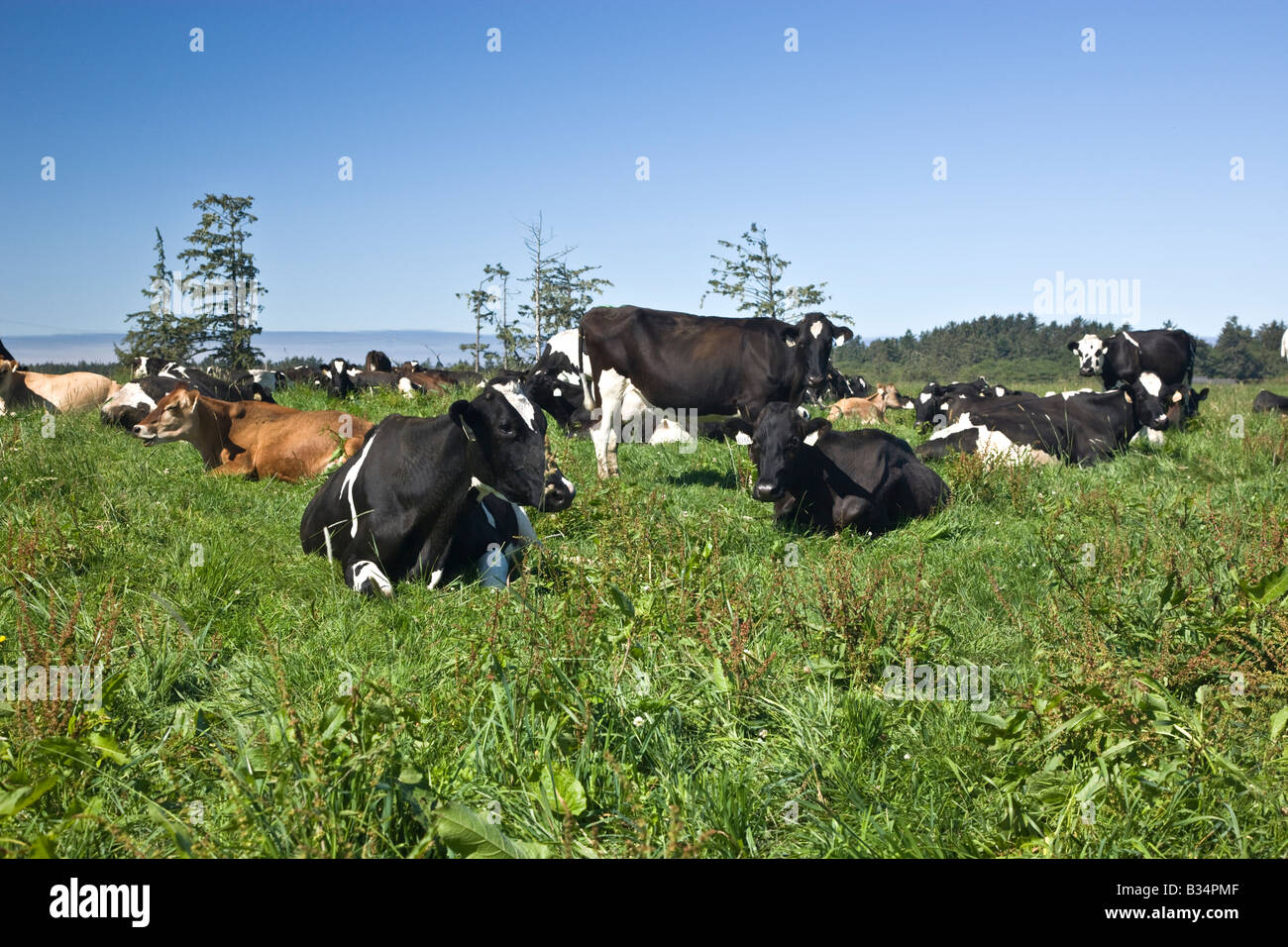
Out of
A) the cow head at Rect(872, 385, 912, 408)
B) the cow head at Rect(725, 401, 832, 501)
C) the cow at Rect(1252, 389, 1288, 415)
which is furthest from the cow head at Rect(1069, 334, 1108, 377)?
the cow head at Rect(725, 401, 832, 501)

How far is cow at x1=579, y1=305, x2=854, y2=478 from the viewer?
10.6 metres

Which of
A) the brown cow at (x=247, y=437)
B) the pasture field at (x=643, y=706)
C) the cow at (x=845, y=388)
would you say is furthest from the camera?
the cow at (x=845, y=388)

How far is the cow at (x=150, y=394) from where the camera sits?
1225cm

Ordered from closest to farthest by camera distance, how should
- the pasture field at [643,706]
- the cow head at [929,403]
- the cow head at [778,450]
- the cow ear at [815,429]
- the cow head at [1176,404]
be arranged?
the pasture field at [643,706], the cow head at [778,450], the cow ear at [815,429], the cow head at [1176,404], the cow head at [929,403]

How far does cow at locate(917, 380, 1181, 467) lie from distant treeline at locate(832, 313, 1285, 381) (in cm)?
6996

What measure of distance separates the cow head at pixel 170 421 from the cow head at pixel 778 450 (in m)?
6.04

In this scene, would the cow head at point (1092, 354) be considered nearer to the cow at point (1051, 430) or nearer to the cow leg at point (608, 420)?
the cow at point (1051, 430)

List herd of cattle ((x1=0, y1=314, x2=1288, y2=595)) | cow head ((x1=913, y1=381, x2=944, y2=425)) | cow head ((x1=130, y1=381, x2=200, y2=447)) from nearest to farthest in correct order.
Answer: herd of cattle ((x1=0, y1=314, x2=1288, y2=595)) < cow head ((x1=130, y1=381, x2=200, y2=447)) < cow head ((x1=913, y1=381, x2=944, y2=425))

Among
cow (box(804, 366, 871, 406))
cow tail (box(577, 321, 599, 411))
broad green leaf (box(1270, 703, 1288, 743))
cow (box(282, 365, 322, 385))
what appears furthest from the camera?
cow (box(282, 365, 322, 385))

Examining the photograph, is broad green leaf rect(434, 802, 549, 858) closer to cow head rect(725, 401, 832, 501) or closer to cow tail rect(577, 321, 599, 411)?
cow head rect(725, 401, 832, 501)

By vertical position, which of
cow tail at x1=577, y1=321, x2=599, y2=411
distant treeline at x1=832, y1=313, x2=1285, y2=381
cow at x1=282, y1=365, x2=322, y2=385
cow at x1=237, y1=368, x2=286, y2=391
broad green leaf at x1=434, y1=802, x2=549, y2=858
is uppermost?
distant treeline at x1=832, y1=313, x2=1285, y2=381

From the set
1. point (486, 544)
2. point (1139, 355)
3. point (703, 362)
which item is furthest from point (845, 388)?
point (486, 544)

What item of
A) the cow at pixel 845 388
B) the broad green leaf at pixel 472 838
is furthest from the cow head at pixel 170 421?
the cow at pixel 845 388
